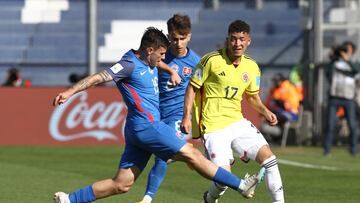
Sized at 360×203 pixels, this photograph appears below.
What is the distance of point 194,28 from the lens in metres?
33.4

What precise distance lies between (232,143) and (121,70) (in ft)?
5.41

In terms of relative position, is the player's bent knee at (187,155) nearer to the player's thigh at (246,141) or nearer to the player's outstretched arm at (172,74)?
the player's thigh at (246,141)

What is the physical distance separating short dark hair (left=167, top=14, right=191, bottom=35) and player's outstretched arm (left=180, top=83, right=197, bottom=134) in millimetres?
792

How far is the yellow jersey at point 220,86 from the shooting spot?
11680mm

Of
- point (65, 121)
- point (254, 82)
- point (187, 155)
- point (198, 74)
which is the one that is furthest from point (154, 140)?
point (65, 121)

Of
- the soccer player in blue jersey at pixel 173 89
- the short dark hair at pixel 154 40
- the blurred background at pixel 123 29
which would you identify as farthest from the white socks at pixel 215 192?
the blurred background at pixel 123 29

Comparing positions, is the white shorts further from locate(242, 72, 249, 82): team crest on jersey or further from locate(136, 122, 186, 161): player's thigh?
locate(136, 122, 186, 161): player's thigh

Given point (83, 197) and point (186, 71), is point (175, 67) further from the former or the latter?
point (83, 197)

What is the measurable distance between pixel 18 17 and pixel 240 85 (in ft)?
74.8

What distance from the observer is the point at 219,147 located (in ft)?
38.1

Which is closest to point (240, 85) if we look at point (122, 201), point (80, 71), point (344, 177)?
point (122, 201)

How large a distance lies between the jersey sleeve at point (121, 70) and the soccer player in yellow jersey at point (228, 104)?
0.98 metres

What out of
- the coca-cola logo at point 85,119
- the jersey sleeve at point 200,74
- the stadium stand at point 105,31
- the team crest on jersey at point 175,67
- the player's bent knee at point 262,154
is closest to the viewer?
the player's bent knee at point 262,154

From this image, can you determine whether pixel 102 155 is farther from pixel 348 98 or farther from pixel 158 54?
pixel 158 54
